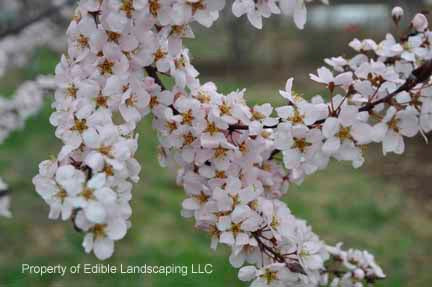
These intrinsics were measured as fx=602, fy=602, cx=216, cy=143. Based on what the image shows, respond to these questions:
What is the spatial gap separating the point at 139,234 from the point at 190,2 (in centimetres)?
339

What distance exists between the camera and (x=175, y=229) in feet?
14.8

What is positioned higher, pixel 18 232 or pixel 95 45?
pixel 18 232

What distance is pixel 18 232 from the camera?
4.37m

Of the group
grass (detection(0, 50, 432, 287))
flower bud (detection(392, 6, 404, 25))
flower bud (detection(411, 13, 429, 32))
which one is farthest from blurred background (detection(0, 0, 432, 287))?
flower bud (detection(411, 13, 429, 32))

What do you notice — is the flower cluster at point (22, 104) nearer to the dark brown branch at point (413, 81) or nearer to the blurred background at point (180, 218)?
the blurred background at point (180, 218)

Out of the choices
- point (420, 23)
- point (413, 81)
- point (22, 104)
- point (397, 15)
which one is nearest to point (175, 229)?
point (22, 104)

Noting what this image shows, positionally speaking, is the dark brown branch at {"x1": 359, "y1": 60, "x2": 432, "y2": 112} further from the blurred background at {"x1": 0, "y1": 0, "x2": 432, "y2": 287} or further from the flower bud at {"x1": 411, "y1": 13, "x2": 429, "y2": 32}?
the blurred background at {"x1": 0, "y1": 0, "x2": 432, "y2": 287}

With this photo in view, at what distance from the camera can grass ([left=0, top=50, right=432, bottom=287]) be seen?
3641 millimetres

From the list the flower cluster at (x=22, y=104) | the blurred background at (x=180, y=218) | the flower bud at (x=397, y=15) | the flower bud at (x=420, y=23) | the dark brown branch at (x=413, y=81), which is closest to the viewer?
the dark brown branch at (x=413, y=81)

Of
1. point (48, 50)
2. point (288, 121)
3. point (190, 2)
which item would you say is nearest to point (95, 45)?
point (190, 2)

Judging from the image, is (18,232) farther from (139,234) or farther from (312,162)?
(312,162)

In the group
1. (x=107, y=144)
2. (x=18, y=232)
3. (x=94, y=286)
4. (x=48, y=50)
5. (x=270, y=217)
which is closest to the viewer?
(x=107, y=144)

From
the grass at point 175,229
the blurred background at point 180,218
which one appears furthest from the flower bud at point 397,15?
the grass at point 175,229

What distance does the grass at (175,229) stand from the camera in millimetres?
3641
